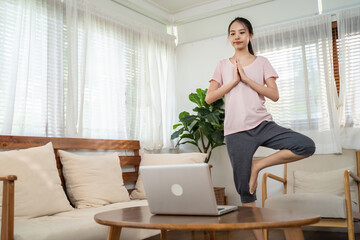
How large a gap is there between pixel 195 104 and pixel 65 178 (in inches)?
82.1

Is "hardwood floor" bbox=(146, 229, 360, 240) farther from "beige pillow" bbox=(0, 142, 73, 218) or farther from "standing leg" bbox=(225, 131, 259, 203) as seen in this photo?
"standing leg" bbox=(225, 131, 259, 203)

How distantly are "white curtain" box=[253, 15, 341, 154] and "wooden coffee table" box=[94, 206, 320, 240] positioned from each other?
7.88ft

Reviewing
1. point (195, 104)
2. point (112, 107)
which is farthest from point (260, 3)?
point (112, 107)

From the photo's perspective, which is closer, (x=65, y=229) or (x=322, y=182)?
(x=65, y=229)

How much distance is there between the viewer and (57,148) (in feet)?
9.53

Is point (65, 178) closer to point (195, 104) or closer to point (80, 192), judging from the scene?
point (80, 192)

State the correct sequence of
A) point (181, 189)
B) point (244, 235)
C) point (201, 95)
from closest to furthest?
1. point (181, 189)
2. point (244, 235)
3. point (201, 95)

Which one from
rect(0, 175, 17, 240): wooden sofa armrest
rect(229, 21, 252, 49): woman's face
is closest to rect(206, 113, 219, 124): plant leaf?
rect(229, 21, 252, 49): woman's face

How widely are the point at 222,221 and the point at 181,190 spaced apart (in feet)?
0.66

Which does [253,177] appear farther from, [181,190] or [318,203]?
[318,203]

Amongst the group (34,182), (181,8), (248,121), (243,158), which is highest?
(181,8)

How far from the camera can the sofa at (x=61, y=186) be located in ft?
6.19

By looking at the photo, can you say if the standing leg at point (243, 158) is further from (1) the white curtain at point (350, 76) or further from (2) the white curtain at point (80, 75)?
(1) the white curtain at point (350, 76)

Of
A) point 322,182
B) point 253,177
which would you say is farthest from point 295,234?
point 322,182
